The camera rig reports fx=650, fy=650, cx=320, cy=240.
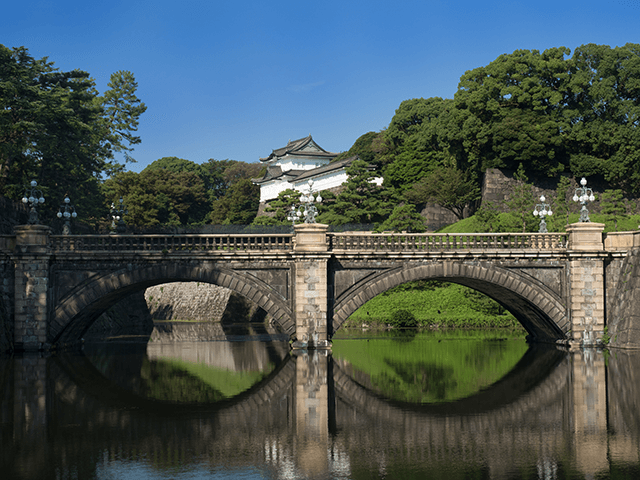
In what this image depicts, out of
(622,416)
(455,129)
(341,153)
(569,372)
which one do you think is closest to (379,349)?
(569,372)

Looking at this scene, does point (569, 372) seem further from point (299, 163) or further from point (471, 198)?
point (299, 163)

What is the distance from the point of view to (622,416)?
56.1 ft

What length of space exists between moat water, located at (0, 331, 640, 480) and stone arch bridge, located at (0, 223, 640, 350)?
2285 mm

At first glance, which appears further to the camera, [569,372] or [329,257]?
[329,257]

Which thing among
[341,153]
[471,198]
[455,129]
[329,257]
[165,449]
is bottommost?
[165,449]

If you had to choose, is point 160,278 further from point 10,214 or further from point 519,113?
point 519,113

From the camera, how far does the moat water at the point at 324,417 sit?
41.5ft

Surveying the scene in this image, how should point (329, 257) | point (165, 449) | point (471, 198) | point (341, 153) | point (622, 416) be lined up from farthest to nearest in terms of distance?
point (341, 153) < point (471, 198) < point (329, 257) < point (622, 416) < point (165, 449)

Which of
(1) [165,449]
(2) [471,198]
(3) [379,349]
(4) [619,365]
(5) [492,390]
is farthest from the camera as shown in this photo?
(2) [471,198]

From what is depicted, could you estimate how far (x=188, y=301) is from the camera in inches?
2502

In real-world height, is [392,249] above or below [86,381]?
above

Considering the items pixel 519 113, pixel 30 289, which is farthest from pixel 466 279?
pixel 519 113

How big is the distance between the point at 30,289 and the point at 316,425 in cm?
2104

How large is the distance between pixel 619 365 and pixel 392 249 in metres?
11.6
